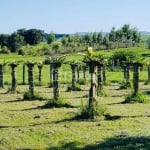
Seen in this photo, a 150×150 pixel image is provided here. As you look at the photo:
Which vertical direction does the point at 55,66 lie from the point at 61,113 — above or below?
above

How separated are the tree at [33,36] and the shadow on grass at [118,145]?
403 ft

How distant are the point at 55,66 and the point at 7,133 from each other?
10650 mm

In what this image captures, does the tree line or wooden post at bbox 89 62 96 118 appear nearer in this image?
wooden post at bbox 89 62 96 118

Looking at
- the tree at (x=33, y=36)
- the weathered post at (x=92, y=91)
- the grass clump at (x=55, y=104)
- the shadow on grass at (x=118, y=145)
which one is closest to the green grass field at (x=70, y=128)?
the shadow on grass at (x=118, y=145)

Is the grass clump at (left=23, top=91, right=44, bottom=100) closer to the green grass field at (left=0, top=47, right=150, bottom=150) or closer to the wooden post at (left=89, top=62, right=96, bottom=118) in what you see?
the green grass field at (left=0, top=47, right=150, bottom=150)

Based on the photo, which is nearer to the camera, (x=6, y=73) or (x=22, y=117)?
(x=22, y=117)

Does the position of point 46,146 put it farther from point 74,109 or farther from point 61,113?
point 74,109

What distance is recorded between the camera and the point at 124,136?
18125 mm

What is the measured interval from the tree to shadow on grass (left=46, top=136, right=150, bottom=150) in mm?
122939

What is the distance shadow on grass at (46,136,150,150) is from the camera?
51.9ft

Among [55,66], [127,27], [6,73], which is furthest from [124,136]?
[127,27]

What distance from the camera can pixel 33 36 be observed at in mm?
140250

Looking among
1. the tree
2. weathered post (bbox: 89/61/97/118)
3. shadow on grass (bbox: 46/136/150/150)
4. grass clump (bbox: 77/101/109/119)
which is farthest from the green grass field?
the tree

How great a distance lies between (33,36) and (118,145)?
125 metres
